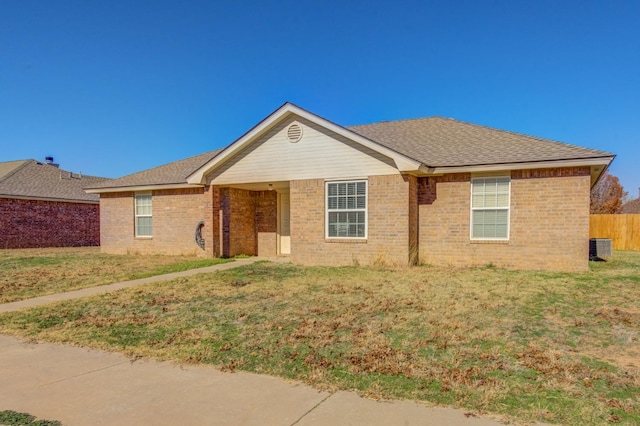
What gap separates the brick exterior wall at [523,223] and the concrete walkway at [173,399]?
9.48 m

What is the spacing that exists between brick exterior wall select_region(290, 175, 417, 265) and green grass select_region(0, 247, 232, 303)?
3.21 m

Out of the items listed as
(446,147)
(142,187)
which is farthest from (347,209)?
(142,187)

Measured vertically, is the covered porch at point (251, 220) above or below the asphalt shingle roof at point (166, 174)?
below

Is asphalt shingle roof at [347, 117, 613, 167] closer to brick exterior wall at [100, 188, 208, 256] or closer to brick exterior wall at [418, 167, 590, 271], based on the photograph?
brick exterior wall at [418, 167, 590, 271]

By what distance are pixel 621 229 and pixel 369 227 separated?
18.2 m

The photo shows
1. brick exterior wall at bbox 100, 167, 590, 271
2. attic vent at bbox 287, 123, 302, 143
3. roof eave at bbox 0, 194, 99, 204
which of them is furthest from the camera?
roof eave at bbox 0, 194, 99, 204

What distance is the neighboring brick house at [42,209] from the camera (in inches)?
873

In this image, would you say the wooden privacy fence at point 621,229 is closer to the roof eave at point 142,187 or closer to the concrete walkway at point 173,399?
the roof eave at point 142,187

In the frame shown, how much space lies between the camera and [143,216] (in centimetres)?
1791

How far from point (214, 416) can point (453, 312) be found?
4516mm

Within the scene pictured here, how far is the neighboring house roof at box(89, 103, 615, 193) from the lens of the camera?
1147 centimetres

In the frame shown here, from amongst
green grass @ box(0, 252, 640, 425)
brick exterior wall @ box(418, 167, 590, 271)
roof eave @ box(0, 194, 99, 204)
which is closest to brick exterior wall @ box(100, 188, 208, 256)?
roof eave @ box(0, 194, 99, 204)

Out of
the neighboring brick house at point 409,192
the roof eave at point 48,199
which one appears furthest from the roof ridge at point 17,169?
the neighboring brick house at point 409,192

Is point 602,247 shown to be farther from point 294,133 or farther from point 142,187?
point 142,187
